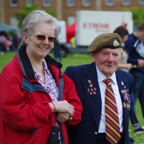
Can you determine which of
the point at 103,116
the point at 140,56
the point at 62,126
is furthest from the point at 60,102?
the point at 140,56

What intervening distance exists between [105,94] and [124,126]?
0.35 metres

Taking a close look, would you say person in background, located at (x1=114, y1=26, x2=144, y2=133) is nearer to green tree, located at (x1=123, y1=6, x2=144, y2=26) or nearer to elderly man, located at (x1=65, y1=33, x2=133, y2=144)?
elderly man, located at (x1=65, y1=33, x2=133, y2=144)

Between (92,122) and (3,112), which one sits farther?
(92,122)

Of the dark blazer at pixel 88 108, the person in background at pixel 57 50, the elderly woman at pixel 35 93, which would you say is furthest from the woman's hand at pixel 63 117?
the person in background at pixel 57 50

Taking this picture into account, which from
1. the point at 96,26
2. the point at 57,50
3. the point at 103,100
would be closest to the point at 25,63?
the point at 103,100

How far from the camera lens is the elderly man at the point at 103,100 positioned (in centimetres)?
245

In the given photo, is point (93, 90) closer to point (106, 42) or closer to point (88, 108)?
point (88, 108)

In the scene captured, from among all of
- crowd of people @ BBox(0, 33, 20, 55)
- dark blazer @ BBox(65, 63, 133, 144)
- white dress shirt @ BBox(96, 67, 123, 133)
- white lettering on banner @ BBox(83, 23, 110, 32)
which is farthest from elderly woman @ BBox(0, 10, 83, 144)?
crowd of people @ BBox(0, 33, 20, 55)

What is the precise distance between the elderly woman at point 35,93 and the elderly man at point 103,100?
0.61 feet

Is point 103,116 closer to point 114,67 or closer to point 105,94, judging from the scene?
point 105,94

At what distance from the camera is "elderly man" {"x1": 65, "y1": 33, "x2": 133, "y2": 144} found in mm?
2451

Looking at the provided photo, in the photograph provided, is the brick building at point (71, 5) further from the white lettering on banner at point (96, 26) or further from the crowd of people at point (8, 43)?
the white lettering on banner at point (96, 26)

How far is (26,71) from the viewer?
82.6 inches

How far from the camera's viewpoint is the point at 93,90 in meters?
2.53
